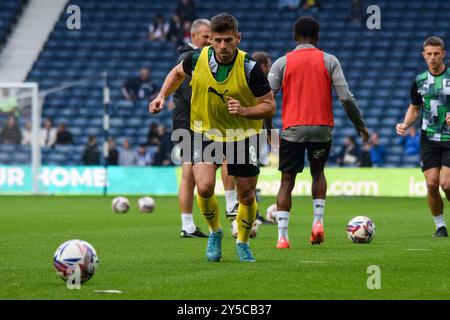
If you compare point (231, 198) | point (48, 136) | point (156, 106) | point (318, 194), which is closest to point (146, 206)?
point (231, 198)

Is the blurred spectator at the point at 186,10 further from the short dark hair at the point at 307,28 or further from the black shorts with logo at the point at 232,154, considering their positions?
the black shorts with logo at the point at 232,154

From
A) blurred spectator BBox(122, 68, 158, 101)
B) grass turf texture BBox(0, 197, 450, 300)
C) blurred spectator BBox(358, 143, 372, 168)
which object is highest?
blurred spectator BBox(122, 68, 158, 101)

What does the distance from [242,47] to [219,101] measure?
23921 mm

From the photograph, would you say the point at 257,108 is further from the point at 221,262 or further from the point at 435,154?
the point at 435,154

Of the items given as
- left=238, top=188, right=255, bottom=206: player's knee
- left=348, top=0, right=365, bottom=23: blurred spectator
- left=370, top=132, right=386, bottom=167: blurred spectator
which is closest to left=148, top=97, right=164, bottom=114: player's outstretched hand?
left=238, top=188, right=255, bottom=206: player's knee

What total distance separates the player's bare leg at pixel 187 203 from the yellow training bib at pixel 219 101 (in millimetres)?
3331

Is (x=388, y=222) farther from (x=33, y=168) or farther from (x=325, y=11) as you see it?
(x=325, y=11)

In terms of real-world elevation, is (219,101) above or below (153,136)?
below

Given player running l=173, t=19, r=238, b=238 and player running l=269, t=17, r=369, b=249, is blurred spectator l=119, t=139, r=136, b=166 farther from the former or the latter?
player running l=269, t=17, r=369, b=249

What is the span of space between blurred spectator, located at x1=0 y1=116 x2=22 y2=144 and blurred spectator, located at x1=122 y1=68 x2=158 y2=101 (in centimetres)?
371

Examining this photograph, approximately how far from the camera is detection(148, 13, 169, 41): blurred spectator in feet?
110

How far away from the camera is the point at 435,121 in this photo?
13.2 metres

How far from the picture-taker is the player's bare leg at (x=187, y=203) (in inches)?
512

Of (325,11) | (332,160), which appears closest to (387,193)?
(332,160)
